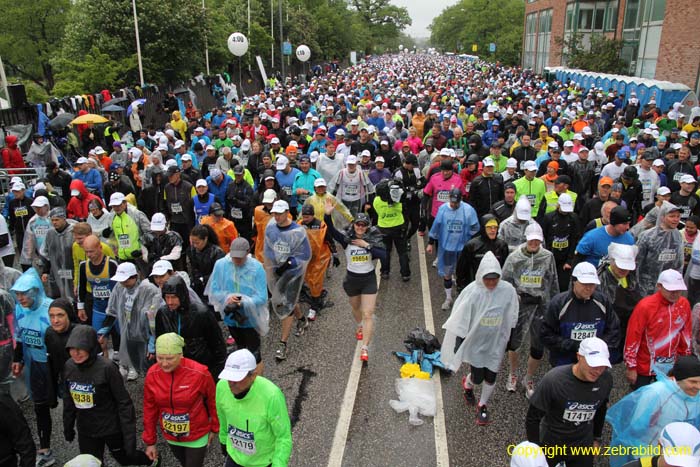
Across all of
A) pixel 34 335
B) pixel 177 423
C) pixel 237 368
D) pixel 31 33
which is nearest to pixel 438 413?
pixel 177 423

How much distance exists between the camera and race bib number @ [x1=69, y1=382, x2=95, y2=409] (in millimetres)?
4219

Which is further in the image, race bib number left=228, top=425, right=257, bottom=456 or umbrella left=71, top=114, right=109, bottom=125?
umbrella left=71, top=114, right=109, bottom=125

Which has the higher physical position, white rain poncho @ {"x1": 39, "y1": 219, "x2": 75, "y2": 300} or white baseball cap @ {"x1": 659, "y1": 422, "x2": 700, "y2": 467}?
white baseball cap @ {"x1": 659, "y1": 422, "x2": 700, "y2": 467}

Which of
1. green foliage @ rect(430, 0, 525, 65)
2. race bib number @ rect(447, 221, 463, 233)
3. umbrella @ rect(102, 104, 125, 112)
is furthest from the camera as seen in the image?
green foliage @ rect(430, 0, 525, 65)

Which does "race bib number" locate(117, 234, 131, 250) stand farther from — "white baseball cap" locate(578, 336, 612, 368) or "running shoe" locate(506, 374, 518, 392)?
"white baseball cap" locate(578, 336, 612, 368)

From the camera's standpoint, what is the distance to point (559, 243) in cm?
724

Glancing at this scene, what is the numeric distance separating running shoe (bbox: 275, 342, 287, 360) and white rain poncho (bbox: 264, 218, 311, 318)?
353 millimetres

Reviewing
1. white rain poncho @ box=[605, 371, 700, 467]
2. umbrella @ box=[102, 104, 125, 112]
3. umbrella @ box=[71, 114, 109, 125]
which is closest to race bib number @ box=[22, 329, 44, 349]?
white rain poncho @ box=[605, 371, 700, 467]

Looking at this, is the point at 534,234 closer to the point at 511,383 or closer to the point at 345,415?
the point at 511,383

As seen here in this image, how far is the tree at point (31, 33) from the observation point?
37.2 metres

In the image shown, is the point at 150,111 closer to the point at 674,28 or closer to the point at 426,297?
the point at 426,297

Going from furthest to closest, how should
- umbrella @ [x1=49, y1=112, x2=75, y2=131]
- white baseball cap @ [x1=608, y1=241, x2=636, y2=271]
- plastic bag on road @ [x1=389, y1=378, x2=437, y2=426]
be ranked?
umbrella @ [x1=49, y1=112, x2=75, y2=131] < plastic bag on road @ [x1=389, y1=378, x2=437, y2=426] < white baseball cap @ [x1=608, y1=241, x2=636, y2=271]

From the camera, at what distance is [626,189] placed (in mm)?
8805

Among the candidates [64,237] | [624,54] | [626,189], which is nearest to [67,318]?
[64,237]
